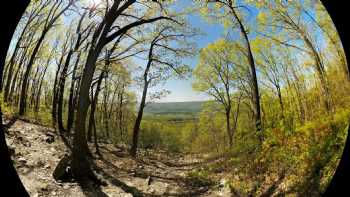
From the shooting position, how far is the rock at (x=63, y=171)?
7.20 meters

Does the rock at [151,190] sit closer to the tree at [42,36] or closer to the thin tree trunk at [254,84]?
the thin tree trunk at [254,84]

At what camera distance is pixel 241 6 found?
1084 cm

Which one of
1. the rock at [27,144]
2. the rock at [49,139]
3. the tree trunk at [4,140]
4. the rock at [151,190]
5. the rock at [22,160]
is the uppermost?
the tree trunk at [4,140]

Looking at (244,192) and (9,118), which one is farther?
(9,118)

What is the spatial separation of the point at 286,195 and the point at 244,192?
5.08ft

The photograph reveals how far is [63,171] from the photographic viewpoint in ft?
24.2

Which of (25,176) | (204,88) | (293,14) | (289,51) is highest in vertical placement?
(293,14)

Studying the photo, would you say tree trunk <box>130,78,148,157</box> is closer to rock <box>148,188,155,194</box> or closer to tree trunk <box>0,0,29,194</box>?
rock <box>148,188,155,194</box>

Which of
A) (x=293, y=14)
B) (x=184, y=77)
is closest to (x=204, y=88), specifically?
(x=184, y=77)

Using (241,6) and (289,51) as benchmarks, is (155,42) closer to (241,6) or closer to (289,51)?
(241,6)

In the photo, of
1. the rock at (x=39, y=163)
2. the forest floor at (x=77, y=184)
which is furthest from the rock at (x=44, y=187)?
the rock at (x=39, y=163)

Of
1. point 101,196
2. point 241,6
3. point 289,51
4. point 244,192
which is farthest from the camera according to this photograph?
point 289,51

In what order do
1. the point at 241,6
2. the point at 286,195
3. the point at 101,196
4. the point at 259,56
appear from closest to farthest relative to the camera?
the point at 286,195 → the point at 101,196 → the point at 241,6 → the point at 259,56

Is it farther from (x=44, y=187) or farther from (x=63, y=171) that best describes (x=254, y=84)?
(x=44, y=187)
